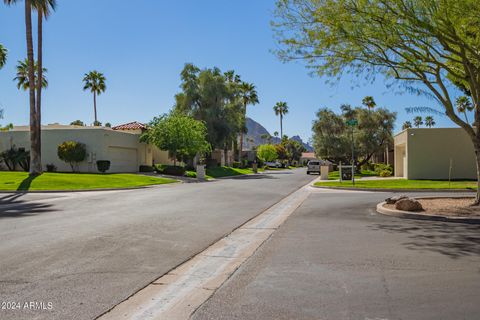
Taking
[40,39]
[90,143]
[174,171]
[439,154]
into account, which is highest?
[40,39]

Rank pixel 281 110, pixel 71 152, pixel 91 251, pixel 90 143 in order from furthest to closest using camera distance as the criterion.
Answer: pixel 281 110 → pixel 90 143 → pixel 71 152 → pixel 91 251

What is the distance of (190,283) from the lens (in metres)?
5.81

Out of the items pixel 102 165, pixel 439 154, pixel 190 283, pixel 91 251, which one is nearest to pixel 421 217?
pixel 190 283

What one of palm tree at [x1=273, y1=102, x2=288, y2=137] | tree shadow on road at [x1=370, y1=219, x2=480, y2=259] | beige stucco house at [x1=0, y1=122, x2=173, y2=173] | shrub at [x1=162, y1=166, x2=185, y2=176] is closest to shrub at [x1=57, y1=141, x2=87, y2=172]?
beige stucco house at [x1=0, y1=122, x2=173, y2=173]

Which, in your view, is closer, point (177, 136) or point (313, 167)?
point (177, 136)

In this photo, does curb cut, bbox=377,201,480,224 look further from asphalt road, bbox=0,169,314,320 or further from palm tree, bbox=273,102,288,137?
palm tree, bbox=273,102,288,137

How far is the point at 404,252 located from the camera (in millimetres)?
7477

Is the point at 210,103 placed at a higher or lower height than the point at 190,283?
higher

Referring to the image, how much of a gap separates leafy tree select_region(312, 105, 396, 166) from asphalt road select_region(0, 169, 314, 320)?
117 ft

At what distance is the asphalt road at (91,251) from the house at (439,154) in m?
20.1

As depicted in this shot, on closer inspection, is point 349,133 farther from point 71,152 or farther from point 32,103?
point 32,103

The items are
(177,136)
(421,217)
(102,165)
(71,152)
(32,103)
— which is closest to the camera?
(421,217)

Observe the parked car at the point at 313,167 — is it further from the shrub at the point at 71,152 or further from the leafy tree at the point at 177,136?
the shrub at the point at 71,152

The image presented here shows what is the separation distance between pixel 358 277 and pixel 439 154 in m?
27.4
